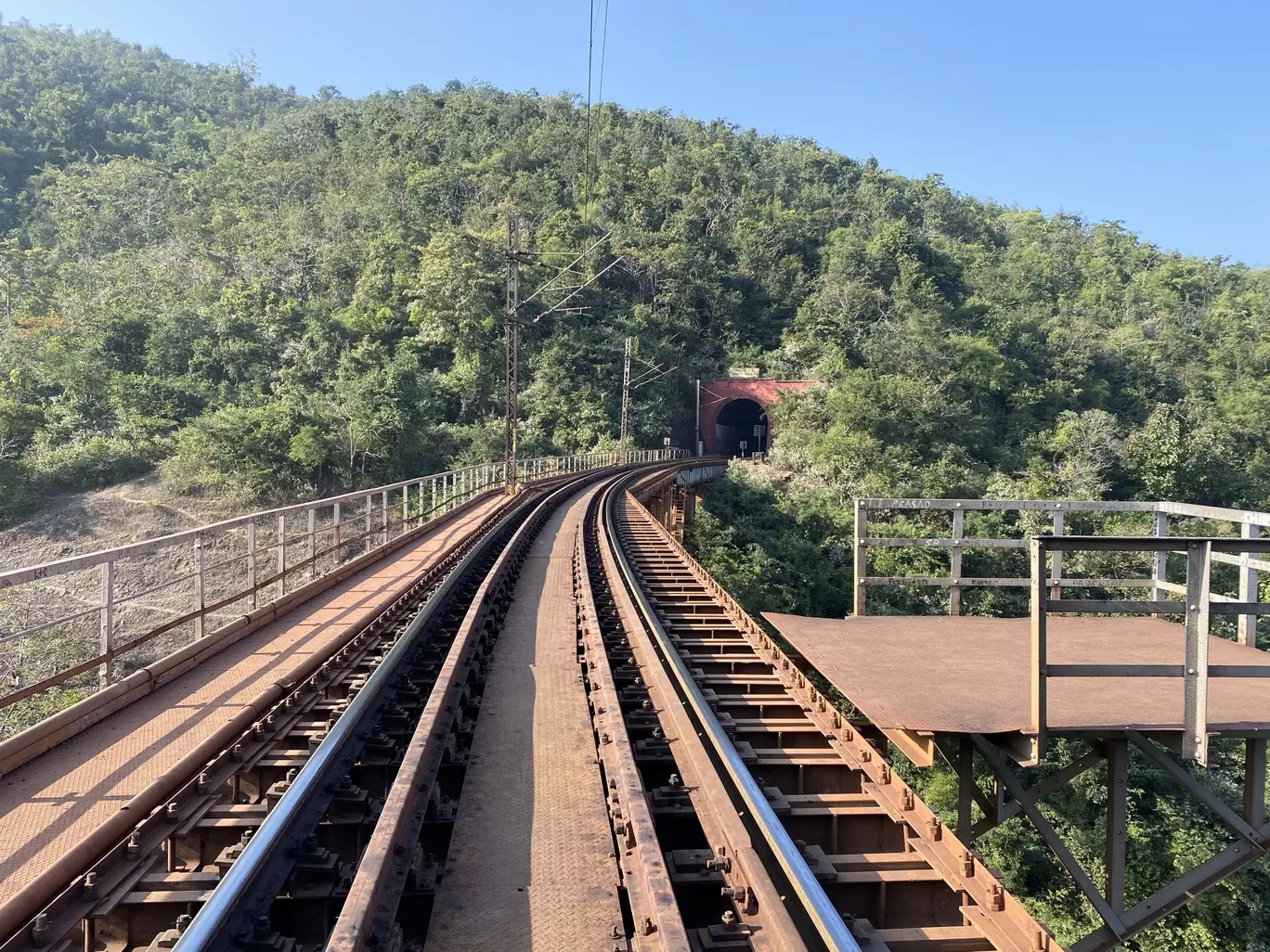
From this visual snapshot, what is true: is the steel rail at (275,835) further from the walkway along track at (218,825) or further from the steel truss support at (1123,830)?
the steel truss support at (1123,830)

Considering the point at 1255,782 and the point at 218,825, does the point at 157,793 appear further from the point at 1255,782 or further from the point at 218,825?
the point at 1255,782

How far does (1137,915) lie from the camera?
15.1ft

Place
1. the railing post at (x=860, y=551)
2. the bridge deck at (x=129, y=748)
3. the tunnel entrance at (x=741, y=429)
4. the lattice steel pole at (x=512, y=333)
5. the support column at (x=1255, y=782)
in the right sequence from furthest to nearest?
the tunnel entrance at (x=741, y=429) → the lattice steel pole at (x=512, y=333) → the railing post at (x=860, y=551) → the support column at (x=1255, y=782) → the bridge deck at (x=129, y=748)

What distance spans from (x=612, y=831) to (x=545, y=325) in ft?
187

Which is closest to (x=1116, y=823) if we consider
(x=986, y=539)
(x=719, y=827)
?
(x=986, y=539)

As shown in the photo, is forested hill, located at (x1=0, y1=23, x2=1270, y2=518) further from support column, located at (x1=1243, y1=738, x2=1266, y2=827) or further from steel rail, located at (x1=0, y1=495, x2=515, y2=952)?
support column, located at (x1=1243, y1=738, x2=1266, y2=827)

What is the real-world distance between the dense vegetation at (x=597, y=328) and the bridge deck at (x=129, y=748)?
13.2 metres

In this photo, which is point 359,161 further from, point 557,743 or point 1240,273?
point 1240,273

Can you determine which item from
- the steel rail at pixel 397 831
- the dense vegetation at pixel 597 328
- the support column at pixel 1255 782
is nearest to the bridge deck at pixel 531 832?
the steel rail at pixel 397 831

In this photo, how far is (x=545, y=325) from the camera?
193 ft

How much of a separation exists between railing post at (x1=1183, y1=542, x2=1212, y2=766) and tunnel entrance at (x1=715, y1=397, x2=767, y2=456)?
206ft

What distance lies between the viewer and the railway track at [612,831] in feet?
8.80

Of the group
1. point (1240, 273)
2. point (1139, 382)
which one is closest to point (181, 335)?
point (1139, 382)

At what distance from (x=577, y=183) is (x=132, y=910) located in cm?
8688
